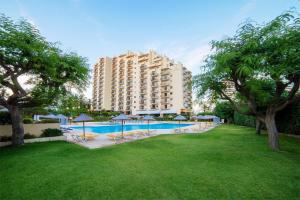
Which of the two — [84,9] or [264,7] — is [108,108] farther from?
[264,7]

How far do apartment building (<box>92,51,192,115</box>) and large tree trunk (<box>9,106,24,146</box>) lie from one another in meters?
48.2

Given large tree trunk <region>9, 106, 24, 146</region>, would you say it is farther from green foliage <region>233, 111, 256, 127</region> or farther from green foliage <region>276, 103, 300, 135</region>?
green foliage <region>233, 111, 256, 127</region>

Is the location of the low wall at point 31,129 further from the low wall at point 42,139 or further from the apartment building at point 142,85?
the apartment building at point 142,85

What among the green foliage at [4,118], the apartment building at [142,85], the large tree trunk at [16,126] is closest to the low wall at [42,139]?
the large tree trunk at [16,126]

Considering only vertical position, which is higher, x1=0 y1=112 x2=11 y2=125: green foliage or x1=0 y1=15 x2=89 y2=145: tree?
x1=0 y1=15 x2=89 y2=145: tree

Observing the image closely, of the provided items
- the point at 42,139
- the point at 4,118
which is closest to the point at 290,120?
the point at 42,139

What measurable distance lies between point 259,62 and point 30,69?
12.6 metres

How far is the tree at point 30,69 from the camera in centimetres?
884

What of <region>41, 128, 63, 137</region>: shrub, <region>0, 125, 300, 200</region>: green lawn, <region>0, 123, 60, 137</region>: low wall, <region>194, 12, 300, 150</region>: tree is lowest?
<region>0, 125, 300, 200</region>: green lawn

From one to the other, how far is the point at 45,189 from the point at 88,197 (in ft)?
4.76

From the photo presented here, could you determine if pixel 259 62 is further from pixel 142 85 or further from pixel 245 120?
pixel 142 85

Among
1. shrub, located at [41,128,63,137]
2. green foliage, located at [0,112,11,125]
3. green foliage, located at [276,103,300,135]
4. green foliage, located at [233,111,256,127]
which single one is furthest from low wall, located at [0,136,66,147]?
green foliage, located at [233,111,256,127]

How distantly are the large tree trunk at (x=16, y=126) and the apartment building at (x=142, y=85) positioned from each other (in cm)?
4816

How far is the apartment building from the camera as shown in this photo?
62.6 m
